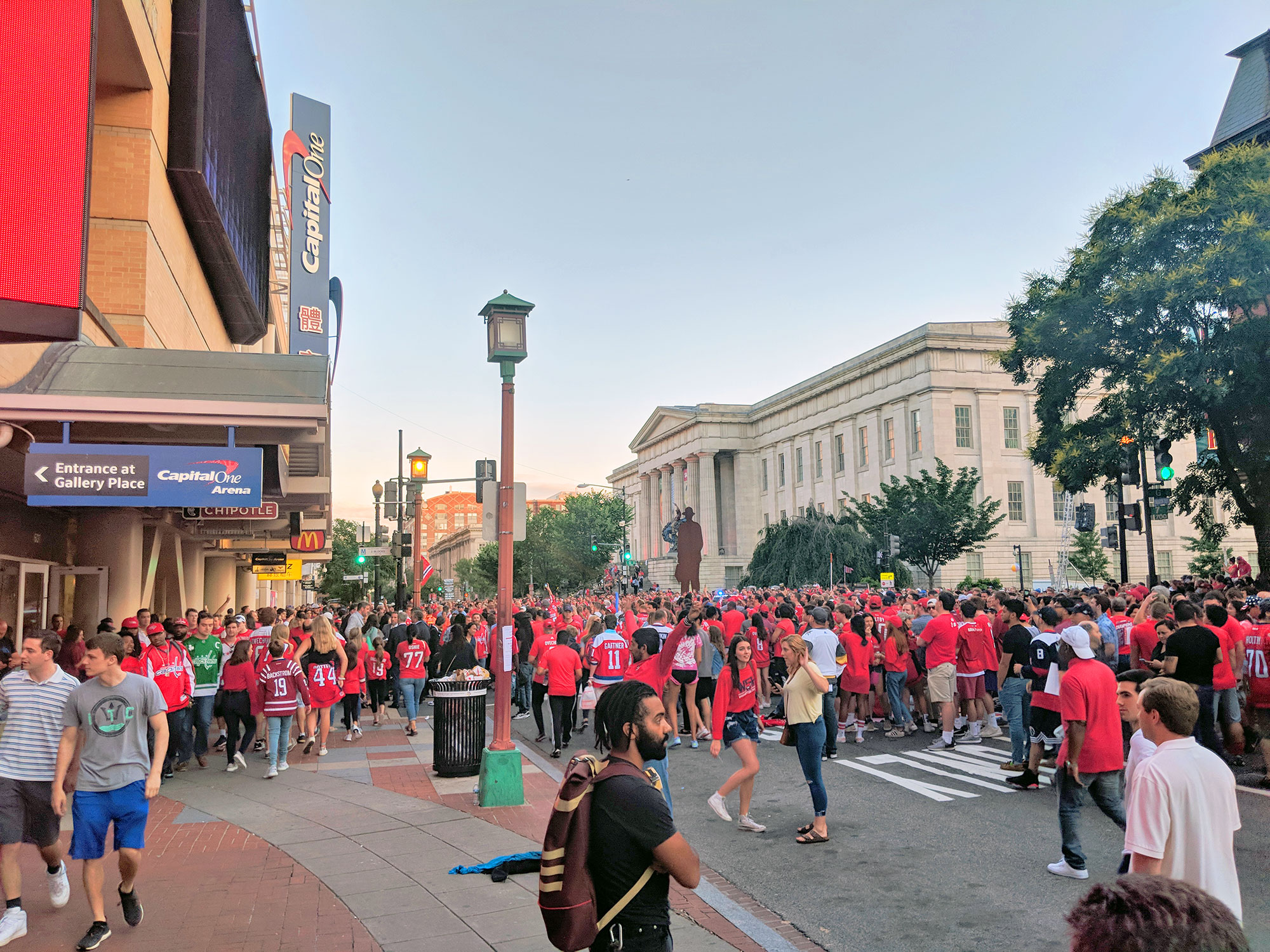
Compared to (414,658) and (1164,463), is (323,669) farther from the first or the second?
(1164,463)

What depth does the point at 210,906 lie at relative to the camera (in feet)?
20.2

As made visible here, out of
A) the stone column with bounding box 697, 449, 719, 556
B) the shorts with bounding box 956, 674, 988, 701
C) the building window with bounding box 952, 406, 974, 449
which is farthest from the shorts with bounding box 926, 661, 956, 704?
the stone column with bounding box 697, 449, 719, 556

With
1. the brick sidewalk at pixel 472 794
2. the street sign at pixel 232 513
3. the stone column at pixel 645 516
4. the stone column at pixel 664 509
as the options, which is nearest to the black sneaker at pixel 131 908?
the brick sidewalk at pixel 472 794

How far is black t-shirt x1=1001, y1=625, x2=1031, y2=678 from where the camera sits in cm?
1060

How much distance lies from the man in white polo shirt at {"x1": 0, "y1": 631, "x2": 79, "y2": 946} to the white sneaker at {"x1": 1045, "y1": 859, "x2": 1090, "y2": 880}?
6.65 m

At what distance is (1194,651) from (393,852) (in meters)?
7.78

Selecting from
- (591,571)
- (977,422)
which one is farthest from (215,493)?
(591,571)

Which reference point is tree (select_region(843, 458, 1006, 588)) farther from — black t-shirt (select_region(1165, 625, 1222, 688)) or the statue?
black t-shirt (select_region(1165, 625, 1222, 688))

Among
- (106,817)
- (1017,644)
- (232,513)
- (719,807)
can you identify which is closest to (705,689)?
(1017,644)

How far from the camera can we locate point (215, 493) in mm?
9500

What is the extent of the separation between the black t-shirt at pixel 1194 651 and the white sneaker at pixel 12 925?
970cm

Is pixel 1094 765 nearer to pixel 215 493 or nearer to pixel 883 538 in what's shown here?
pixel 215 493

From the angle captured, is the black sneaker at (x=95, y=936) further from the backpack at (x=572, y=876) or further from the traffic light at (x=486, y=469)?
the traffic light at (x=486, y=469)

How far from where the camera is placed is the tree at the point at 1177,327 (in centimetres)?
2441
